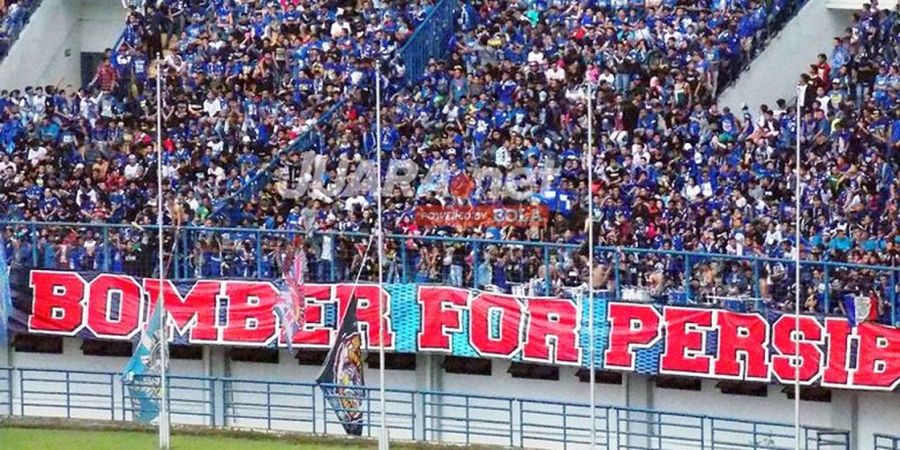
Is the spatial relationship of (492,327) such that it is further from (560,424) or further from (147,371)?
(147,371)

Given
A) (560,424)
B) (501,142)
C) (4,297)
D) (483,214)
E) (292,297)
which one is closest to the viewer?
(560,424)

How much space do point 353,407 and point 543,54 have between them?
33.9 ft

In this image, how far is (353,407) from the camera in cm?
5562

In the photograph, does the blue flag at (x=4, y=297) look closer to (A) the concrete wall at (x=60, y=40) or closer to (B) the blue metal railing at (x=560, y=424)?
(A) the concrete wall at (x=60, y=40)

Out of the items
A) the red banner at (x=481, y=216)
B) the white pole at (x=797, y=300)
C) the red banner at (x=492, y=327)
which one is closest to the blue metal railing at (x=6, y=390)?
the red banner at (x=492, y=327)

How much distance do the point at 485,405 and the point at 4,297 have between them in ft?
33.0

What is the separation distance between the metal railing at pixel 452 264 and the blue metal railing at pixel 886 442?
2.18 metres

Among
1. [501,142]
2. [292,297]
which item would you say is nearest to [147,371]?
[292,297]


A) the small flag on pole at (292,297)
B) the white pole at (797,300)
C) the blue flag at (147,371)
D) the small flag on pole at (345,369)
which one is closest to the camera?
the white pole at (797,300)

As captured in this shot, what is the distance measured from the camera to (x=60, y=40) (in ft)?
238

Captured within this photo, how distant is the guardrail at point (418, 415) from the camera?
54.8m

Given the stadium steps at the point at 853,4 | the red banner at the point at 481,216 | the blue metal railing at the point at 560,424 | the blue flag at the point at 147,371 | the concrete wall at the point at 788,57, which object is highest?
the stadium steps at the point at 853,4

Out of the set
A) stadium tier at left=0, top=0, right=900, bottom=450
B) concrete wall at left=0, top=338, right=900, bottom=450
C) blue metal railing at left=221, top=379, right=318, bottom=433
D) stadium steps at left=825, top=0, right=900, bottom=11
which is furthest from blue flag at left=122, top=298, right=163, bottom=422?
stadium steps at left=825, top=0, right=900, bottom=11

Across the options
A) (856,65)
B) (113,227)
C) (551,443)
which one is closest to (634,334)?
(551,443)
